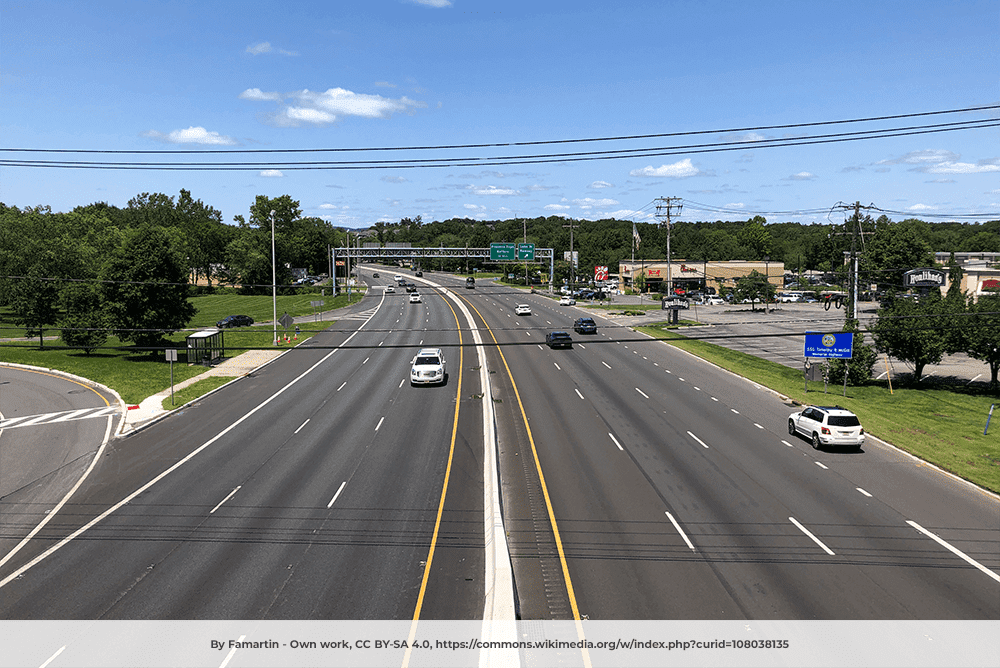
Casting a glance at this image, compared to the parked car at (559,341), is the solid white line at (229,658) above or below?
below

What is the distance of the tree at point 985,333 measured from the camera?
133 feet

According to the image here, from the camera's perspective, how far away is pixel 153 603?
1377 cm

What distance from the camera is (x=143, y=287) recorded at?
5162cm

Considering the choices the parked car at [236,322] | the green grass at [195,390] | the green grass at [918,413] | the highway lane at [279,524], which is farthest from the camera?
the parked car at [236,322]

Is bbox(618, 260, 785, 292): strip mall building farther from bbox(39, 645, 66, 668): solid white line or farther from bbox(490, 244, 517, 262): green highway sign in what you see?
bbox(39, 645, 66, 668): solid white line

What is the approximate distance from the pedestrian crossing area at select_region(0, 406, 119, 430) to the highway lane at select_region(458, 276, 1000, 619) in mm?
23074

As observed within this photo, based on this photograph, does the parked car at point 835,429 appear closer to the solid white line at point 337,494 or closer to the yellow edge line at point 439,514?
the yellow edge line at point 439,514

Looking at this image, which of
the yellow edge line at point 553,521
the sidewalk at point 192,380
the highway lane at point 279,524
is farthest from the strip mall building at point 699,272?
the highway lane at point 279,524

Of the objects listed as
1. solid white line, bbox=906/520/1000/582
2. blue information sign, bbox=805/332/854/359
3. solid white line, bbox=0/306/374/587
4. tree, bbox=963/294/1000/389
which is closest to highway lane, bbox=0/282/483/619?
solid white line, bbox=0/306/374/587

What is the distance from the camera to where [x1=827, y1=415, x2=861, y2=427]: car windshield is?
25.5 meters

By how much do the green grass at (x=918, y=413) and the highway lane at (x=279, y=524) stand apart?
1817cm

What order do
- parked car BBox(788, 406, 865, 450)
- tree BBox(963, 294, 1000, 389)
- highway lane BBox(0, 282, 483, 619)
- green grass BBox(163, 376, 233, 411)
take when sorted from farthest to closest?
1. tree BBox(963, 294, 1000, 389)
2. green grass BBox(163, 376, 233, 411)
3. parked car BBox(788, 406, 865, 450)
4. highway lane BBox(0, 282, 483, 619)

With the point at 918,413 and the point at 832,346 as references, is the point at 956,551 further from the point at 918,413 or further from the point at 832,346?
the point at 832,346

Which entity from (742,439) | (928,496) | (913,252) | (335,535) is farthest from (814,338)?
(913,252)
